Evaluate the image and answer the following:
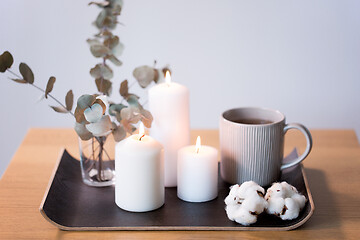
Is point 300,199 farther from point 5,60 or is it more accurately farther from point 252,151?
point 5,60

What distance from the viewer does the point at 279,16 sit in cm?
165

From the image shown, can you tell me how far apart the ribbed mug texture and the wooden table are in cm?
9

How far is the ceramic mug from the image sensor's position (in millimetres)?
831

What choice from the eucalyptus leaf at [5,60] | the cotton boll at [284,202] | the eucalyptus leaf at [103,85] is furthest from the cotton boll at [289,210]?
the eucalyptus leaf at [5,60]

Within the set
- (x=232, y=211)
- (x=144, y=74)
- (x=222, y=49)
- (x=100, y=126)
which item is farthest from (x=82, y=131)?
(x=222, y=49)

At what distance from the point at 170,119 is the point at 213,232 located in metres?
0.21

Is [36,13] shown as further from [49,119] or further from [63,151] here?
[63,151]

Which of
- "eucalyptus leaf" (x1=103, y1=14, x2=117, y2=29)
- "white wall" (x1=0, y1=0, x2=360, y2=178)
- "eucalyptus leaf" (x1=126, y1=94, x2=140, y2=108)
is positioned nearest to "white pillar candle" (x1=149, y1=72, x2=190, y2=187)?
"eucalyptus leaf" (x1=126, y1=94, x2=140, y2=108)

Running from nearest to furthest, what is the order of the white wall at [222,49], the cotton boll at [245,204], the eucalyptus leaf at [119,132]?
the cotton boll at [245,204]
the eucalyptus leaf at [119,132]
the white wall at [222,49]

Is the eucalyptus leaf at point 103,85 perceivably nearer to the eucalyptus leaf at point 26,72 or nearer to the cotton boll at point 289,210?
the eucalyptus leaf at point 26,72

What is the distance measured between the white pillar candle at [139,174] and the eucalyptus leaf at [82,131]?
0.07m

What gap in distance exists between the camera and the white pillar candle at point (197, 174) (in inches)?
31.3

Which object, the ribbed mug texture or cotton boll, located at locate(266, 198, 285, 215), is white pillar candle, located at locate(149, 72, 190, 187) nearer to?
the ribbed mug texture

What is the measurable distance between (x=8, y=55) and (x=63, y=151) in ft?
0.78
